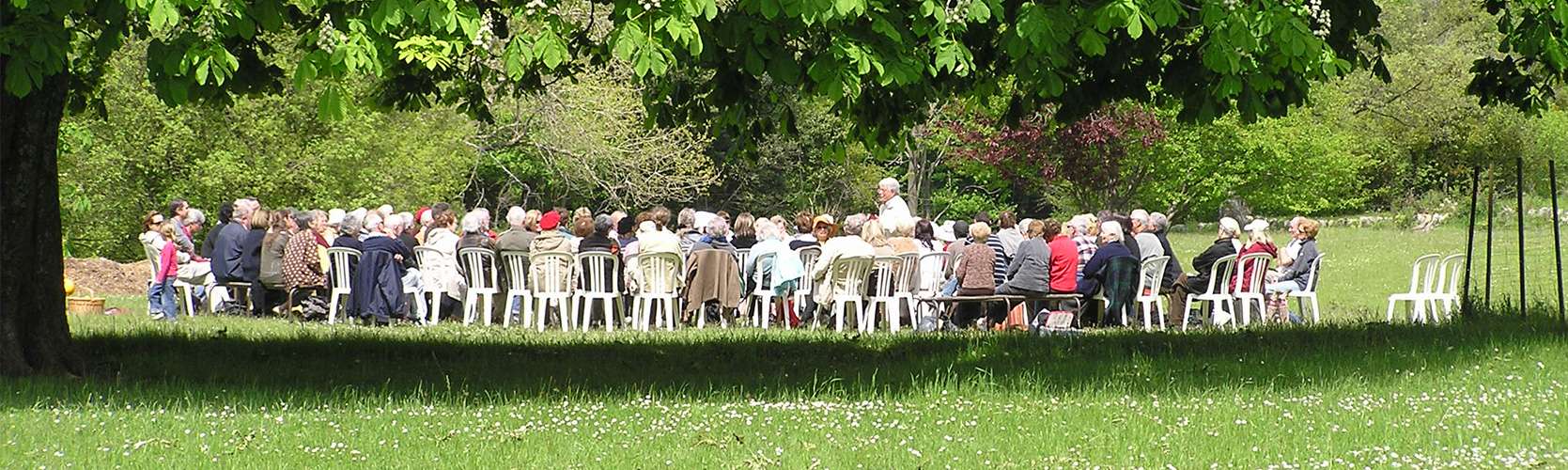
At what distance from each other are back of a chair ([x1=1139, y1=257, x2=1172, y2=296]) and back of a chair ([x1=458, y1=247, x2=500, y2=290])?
6.61 m

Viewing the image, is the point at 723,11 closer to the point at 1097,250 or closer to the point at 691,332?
the point at 691,332

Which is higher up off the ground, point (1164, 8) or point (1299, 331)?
point (1164, 8)

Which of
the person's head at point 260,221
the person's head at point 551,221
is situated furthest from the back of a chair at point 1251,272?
the person's head at point 260,221

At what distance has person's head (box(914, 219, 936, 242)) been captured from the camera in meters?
18.9

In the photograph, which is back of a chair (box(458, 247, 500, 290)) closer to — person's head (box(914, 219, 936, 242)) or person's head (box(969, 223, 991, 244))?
→ person's head (box(914, 219, 936, 242))

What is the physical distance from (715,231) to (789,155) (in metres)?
35.7

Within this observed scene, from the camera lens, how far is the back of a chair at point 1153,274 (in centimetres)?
1602

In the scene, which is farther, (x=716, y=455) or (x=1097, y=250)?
(x=1097, y=250)

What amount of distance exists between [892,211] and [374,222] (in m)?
5.63

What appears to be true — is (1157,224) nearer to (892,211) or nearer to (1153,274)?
(1153,274)

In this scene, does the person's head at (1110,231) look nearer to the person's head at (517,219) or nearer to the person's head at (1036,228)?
the person's head at (1036,228)

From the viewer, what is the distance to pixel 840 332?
1438cm

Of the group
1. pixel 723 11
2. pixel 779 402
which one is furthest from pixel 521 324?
pixel 723 11

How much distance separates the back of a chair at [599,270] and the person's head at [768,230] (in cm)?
170
